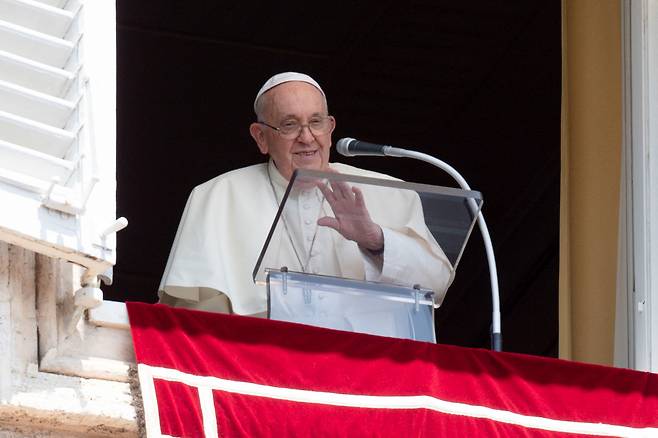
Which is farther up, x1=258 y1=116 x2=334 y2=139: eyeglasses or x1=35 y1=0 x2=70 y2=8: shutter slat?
x1=35 y1=0 x2=70 y2=8: shutter slat

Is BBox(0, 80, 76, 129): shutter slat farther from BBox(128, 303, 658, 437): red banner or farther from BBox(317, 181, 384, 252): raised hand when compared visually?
BBox(317, 181, 384, 252): raised hand

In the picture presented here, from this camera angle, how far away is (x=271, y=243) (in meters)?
5.87

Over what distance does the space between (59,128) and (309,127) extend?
1616 mm

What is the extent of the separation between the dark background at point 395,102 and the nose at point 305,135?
2.57m

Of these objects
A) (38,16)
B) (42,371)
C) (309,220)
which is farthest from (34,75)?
(309,220)

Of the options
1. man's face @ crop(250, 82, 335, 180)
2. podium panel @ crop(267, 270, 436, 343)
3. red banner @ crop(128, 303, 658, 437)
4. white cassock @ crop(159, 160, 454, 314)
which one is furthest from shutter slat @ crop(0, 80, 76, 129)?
man's face @ crop(250, 82, 335, 180)

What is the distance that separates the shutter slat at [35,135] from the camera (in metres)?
5.43

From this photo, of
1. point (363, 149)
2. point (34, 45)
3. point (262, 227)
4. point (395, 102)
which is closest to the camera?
point (34, 45)

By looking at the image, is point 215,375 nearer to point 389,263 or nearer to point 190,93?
point 389,263

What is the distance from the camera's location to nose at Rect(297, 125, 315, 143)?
6953 millimetres

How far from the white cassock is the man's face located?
89 mm

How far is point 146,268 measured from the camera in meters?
11.2

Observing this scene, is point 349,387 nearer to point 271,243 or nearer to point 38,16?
point 271,243

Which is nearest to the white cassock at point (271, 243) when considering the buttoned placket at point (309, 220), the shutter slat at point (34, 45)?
the buttoned placket at point (309, 220)
